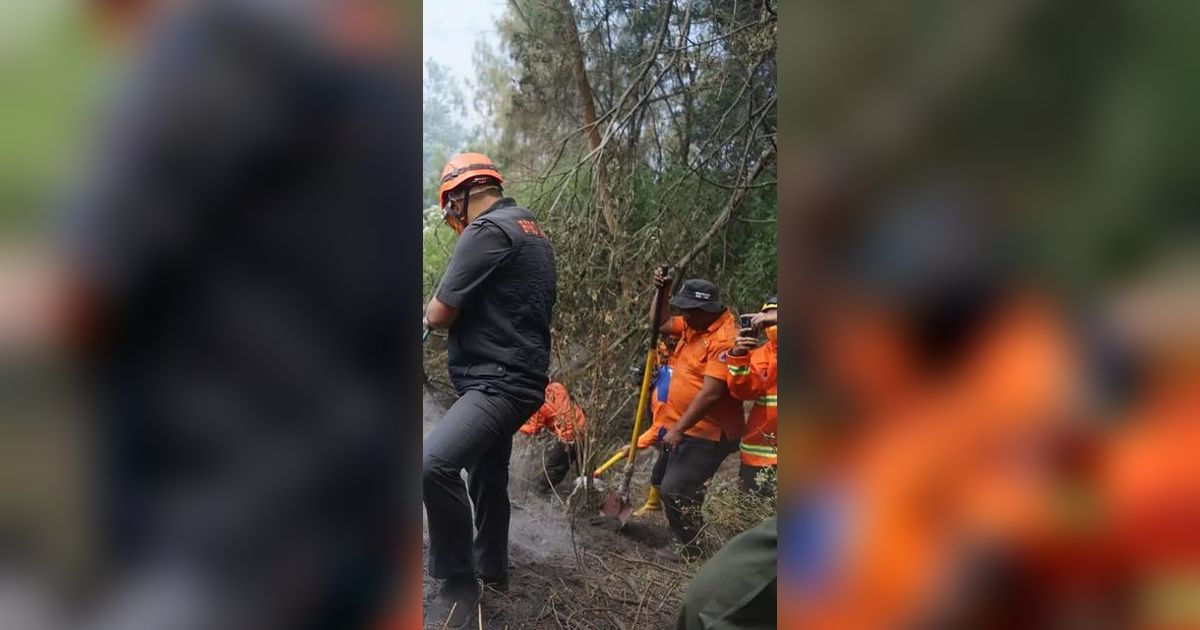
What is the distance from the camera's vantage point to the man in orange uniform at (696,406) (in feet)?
9.48

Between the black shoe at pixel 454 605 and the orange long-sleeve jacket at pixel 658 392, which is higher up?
the orange long-sleeve jacket at pixel 658 392

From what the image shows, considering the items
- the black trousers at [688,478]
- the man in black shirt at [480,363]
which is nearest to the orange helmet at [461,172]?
the man in black shirt at [480,363]

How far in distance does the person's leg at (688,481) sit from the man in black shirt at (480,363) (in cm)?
60

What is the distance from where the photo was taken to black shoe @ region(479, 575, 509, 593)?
264 cm

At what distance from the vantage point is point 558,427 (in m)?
2.92

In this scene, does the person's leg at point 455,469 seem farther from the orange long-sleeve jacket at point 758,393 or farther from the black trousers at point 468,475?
the orange long-sleeve jacket at point 758,393

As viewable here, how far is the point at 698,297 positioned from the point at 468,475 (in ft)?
3.25

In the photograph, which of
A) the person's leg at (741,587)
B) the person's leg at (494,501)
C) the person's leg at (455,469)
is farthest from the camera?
the person's leg at (494,501)
